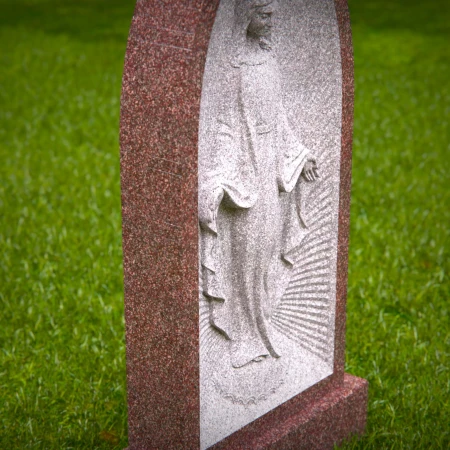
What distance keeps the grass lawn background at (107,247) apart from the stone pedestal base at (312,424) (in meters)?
0.13

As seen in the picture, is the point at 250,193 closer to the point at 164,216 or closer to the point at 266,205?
the point at 266,205

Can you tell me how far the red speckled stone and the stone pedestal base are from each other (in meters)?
0.02

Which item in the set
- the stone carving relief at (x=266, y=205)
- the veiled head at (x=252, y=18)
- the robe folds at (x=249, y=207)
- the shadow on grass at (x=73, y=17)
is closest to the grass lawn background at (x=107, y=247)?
the stone carving relief at (x=266, y=205)

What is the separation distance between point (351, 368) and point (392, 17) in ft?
32.8

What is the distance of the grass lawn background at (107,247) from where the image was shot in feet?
13.8

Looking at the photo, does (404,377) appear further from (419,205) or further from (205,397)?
(419,205)

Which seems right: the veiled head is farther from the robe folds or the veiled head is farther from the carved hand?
the carved hand

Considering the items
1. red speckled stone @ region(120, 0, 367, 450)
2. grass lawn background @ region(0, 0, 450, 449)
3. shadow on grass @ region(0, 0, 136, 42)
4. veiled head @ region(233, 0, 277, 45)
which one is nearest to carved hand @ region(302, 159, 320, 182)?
red speckled stone @ region(120, 0, 367, 450)

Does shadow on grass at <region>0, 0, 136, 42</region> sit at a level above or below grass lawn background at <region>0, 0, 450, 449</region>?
above

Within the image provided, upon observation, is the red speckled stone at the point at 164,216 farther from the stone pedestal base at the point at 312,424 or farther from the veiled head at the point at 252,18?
the veiled head at the point at 252,18

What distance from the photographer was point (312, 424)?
12.3 feet

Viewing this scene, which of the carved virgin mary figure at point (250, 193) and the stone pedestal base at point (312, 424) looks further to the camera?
the stone pedestal base at point (312, 424)

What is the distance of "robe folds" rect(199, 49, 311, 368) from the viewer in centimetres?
300

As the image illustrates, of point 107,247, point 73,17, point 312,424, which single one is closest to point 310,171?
point 312,424
